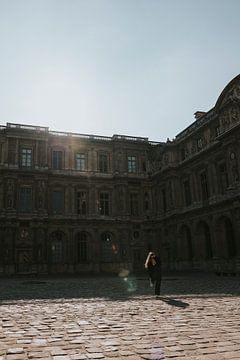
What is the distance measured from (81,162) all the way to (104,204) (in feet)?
18.9

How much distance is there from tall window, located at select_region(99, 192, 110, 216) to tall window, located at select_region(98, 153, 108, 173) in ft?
9.74

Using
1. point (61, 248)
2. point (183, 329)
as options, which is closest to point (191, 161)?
point (61, 248)

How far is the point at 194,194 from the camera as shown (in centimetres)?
3453

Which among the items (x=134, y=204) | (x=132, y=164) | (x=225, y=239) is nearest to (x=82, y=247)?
(x=134, y=204)

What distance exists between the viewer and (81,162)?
1641 inches

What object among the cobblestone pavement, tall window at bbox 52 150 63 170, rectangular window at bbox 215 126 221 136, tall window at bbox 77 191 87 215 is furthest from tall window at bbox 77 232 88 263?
the cobblestone pavement

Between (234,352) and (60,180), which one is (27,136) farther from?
(234,352)

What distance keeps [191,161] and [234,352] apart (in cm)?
3105

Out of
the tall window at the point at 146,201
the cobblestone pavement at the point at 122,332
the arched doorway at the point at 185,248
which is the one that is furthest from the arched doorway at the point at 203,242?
the cobblestone pavement at the point at 122,332

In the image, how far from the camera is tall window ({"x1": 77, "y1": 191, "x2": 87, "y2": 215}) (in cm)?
4027

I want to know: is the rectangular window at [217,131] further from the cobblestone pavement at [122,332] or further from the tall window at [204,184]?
the cobblestone pavement at [122,332]

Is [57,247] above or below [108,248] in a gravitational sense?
above

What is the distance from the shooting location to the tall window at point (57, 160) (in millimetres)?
40375

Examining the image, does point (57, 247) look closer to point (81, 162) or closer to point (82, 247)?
point (82, 247)
